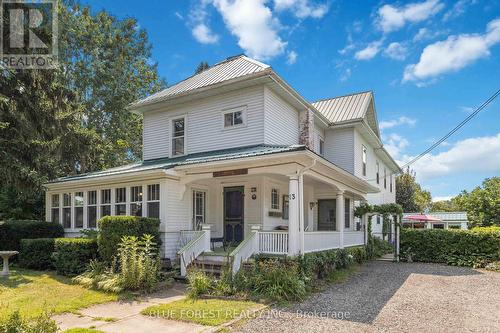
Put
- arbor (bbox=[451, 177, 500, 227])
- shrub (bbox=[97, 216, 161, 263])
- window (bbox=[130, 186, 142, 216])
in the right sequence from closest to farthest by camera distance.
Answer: shrub (bbox=[97, 216, 161, 263]), window (bbox=[130, 186, 142, 216]), arbor (bbox=[451, 177, 500, 227])

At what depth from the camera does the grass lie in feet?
22.4

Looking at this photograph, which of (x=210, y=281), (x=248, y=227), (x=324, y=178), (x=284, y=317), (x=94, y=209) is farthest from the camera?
(x=94, y=209)

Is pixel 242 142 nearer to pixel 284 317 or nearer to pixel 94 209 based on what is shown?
pixel 94 209

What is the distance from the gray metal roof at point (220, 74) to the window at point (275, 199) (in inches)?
172

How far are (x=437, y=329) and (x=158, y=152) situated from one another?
484 inches

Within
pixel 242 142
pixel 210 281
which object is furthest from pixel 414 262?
pixel 210 281

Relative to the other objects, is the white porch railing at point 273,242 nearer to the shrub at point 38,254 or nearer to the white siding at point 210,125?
the white siding at point 210,125

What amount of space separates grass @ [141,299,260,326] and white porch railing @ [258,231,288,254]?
102 inches

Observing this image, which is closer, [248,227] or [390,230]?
[248,227]

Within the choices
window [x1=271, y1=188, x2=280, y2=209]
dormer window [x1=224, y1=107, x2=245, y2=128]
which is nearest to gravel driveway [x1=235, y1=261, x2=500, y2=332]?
window [x1=271, y1=188, x2=280, y2=209]

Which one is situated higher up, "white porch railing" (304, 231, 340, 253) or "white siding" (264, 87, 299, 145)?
"white siding" (264, 87, 299, 145)

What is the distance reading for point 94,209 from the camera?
14.4 meters

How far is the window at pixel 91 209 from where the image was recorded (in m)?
14.3

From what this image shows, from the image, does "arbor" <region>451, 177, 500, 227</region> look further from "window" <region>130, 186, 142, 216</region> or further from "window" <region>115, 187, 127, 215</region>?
"window" <region>115, 187, 127, 215</region>
